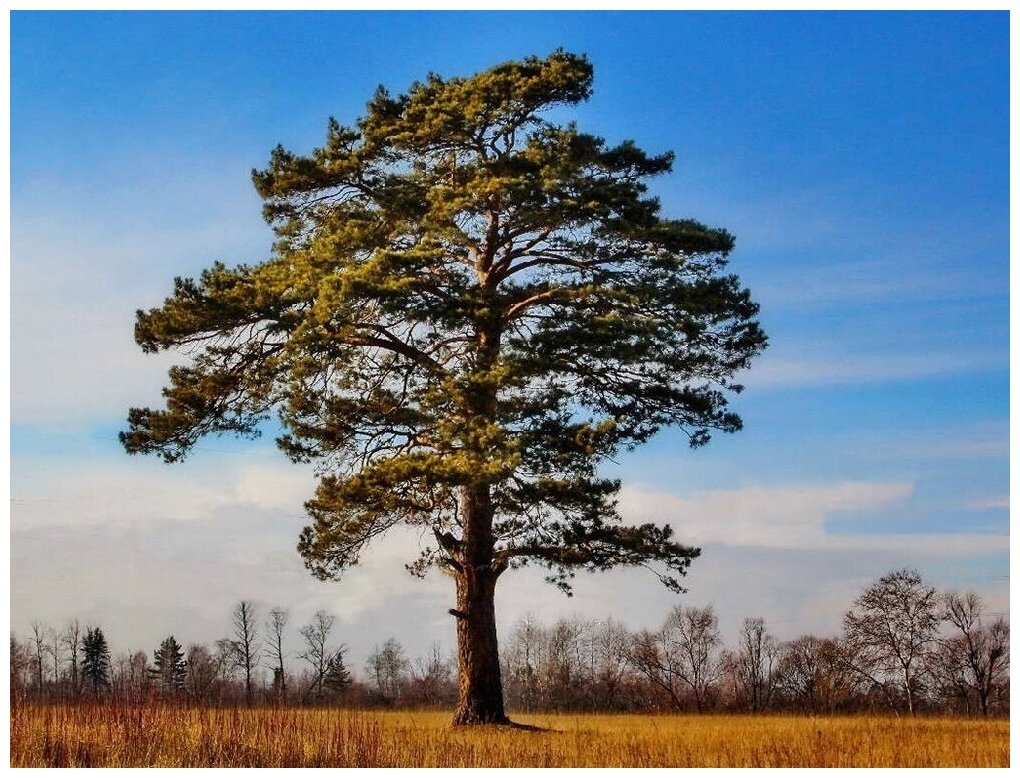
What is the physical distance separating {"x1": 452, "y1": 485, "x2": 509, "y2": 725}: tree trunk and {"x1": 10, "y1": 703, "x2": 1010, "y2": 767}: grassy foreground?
1.51m

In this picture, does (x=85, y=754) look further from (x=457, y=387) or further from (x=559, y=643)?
(x=559, y=643)

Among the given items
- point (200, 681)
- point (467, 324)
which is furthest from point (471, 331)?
point (200, 681)

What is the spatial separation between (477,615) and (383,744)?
466cm

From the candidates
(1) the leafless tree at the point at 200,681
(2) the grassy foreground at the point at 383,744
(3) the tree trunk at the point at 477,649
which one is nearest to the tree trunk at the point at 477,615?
(3) the tree trunk at the point at 477,649

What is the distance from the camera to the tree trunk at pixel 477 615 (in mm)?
16125

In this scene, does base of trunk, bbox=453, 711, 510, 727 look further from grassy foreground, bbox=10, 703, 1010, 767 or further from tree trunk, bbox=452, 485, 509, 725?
grassy foreground, bbox=10, 703, 1010, 767

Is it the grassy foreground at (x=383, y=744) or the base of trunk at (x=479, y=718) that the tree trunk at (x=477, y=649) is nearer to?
the base of trunk at (x=479, y=718)

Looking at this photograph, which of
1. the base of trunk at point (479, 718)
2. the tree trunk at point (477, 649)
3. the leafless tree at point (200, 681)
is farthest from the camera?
the tree trunk at point (477, 649)

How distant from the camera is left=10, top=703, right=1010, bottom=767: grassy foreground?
11.1 m

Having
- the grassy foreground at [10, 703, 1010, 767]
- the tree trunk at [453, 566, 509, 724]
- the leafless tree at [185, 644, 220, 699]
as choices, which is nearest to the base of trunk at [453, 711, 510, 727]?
the tree trunk at [453, 566, 509, 724]

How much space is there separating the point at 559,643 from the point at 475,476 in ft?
96.8

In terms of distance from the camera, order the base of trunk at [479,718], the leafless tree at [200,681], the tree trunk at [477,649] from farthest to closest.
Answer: the tree trunk at [477,649] < the base of trunk at [479,718] < the leafless tree at [200,681]

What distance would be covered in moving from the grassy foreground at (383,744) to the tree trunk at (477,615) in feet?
4.96

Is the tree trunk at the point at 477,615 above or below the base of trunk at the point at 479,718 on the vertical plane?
above
